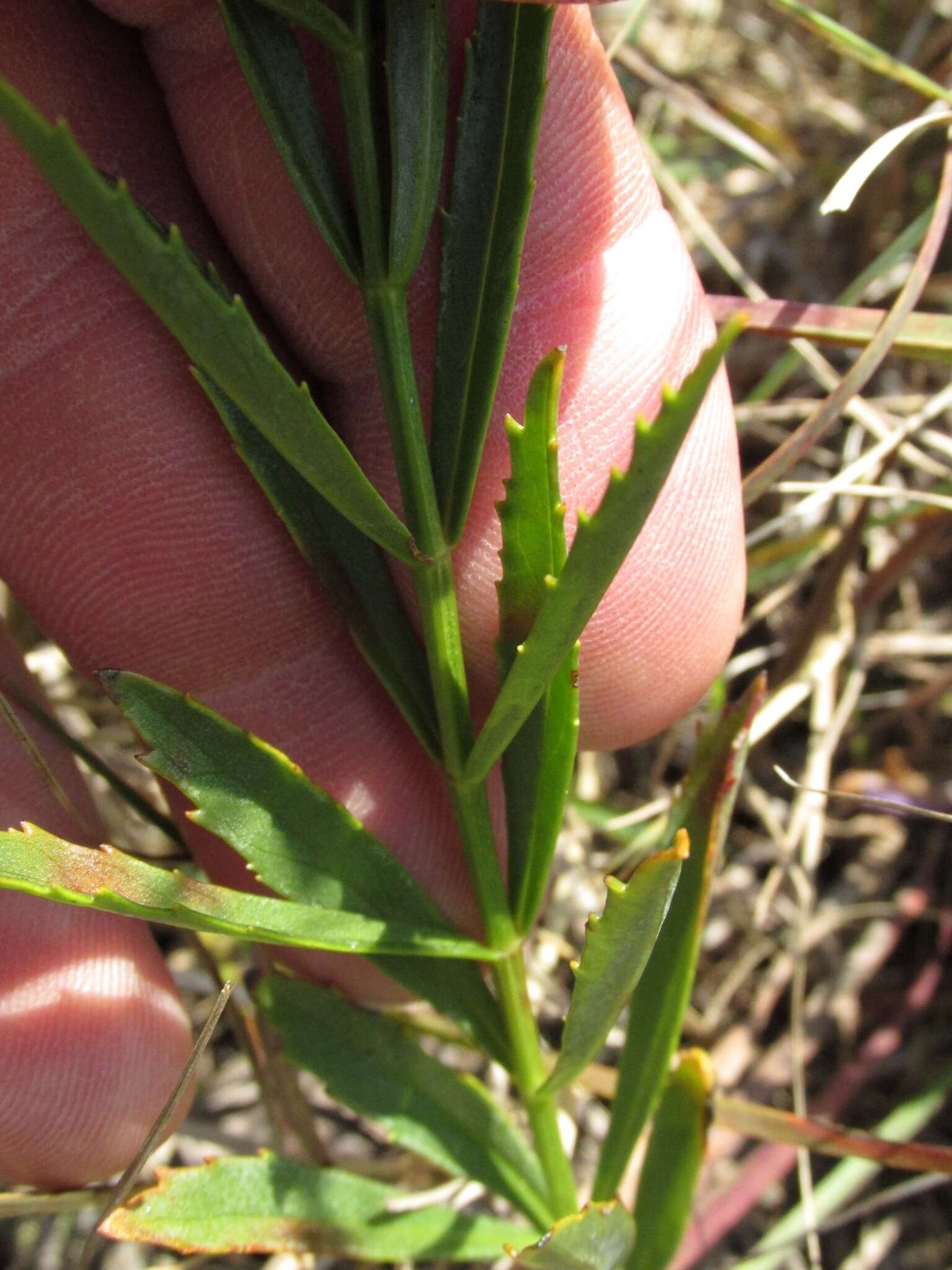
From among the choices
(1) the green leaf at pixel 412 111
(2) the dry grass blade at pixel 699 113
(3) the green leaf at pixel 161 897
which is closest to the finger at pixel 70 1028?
(3) the green leaf at pixel 161 897

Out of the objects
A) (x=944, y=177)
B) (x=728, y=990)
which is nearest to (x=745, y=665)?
(x=728, y=990)

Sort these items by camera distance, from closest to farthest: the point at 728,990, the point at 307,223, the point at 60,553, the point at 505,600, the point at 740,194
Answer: the point at 505,600 → the point at 307,223 → the point at 60,553 → the point at 728,990 → the point at 740,194

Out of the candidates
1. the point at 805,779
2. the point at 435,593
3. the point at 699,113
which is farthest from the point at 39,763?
the point at 699,113

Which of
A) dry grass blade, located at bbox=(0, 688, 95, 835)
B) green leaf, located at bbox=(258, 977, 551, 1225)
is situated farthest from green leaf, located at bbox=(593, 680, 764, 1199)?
dry grass blade, located at bbox=(0, 688, 95, 835)

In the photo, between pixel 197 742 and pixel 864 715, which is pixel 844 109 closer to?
pixel 864 715

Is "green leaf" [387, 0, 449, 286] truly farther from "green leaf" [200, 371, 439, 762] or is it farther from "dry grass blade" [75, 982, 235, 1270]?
"dry grass blade" [75, 982, 235, 1270]

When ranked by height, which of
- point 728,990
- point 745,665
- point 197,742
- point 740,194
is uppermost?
point 740,194

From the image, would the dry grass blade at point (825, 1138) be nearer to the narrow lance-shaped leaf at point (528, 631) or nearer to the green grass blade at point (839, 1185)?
the green grass blade at point (839, 1185)
